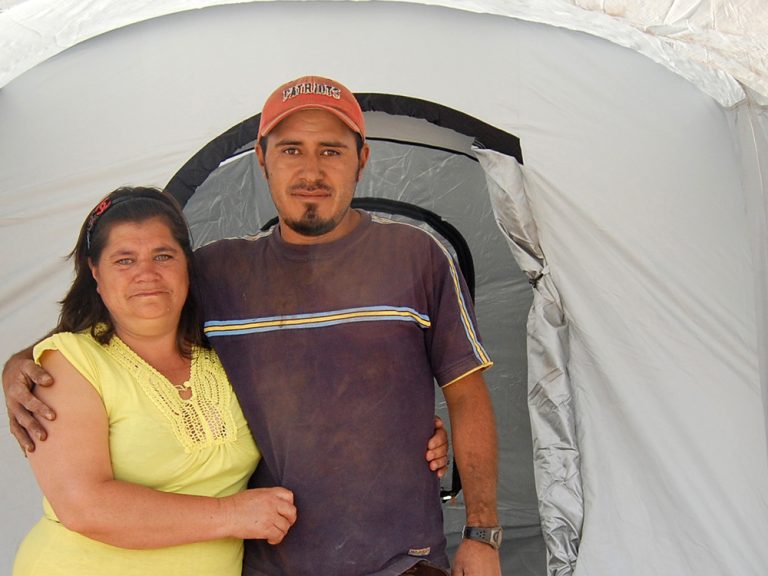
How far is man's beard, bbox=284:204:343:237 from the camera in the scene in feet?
6.31

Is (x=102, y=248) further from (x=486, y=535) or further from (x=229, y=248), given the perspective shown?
(x=486, y=535)

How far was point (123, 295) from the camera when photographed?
68.9 inches

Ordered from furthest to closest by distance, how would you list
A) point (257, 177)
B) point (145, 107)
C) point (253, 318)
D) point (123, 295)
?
point (257, 177)
point (145, 107)
point (253, 318)
point (123, 295)

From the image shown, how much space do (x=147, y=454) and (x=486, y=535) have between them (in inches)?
28.1

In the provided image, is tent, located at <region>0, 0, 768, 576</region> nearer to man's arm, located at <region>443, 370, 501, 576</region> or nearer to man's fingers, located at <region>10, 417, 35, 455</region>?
man's arm, located at <region>443, 370, 501, 576</region>

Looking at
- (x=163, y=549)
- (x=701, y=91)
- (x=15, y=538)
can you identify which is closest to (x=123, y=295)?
(x=163, y=549)

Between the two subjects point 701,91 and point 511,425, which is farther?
point 511,425

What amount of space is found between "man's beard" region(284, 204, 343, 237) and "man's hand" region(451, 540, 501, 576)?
2.32 feet

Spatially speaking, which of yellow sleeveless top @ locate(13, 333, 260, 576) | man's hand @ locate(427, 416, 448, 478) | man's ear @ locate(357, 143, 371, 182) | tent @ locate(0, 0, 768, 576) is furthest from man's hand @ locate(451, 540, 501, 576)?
man's ear @ locate(357, 143, 371, 182)

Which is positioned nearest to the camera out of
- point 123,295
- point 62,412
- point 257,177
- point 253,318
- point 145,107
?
point 62,412

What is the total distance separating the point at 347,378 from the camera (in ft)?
6.09

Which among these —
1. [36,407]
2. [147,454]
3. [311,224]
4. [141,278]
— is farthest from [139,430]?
[311,224]

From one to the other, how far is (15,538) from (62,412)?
3.63 ft

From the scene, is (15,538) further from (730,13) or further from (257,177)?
(730,13)
